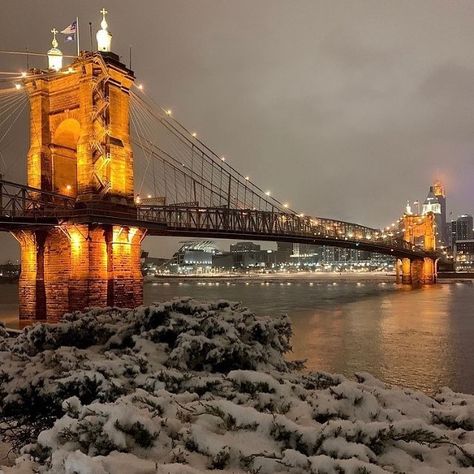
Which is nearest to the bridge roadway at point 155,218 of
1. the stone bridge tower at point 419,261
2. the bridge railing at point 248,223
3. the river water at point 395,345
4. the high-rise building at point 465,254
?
the bridge railing at point 248,223

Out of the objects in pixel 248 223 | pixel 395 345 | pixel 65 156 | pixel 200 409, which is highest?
pixel 65 156

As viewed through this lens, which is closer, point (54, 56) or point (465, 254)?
point (54, 56)

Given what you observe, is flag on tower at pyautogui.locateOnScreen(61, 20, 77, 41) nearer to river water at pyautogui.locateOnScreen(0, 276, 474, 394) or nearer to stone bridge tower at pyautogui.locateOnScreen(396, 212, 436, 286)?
river water at pyautogui.locateOnScreen(0, 276, 474, 394)

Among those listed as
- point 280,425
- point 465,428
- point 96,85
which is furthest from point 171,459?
point 96,85

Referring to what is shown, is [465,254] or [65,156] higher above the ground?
[65,156]

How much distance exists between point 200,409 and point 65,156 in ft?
87.0

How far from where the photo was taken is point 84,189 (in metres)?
24.8

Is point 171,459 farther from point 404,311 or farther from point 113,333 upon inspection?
point 404,311

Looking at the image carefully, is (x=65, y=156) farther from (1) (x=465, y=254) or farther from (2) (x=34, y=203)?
(1) (x=465, y=254)

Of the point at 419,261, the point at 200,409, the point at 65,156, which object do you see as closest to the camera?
the point at 200,409

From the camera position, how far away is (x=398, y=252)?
78312 mm

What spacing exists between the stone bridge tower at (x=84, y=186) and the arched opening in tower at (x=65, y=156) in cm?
6

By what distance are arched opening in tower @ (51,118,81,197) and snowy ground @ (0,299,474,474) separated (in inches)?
826

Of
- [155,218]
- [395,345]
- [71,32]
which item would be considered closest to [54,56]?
[71,32]
